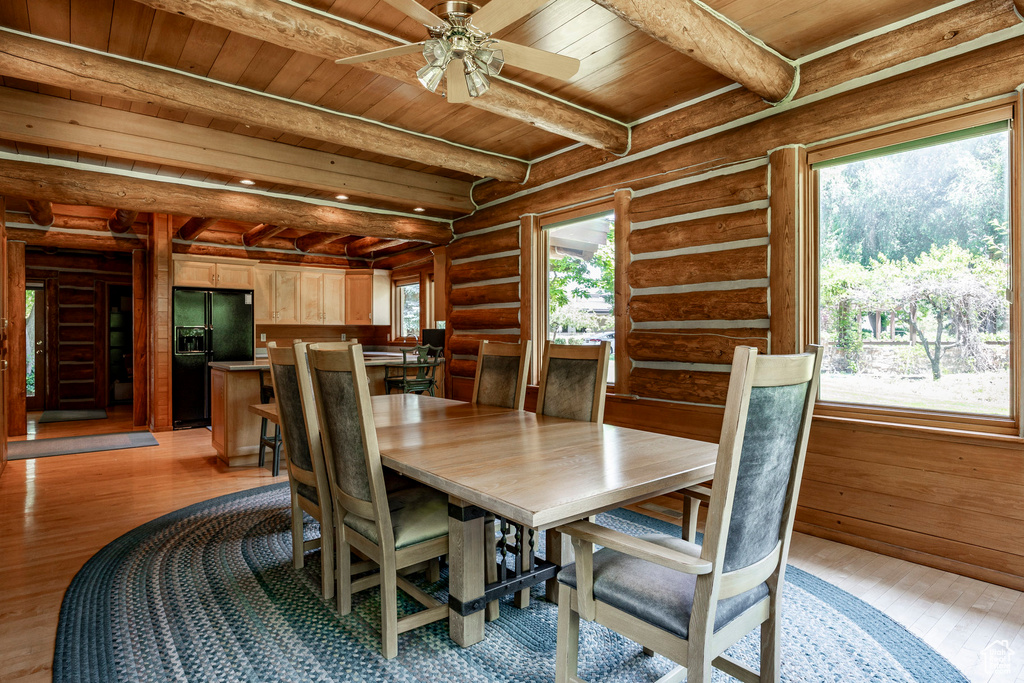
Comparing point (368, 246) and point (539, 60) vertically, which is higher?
point (368, 246)

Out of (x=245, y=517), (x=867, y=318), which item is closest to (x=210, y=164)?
(x=245, y=517)

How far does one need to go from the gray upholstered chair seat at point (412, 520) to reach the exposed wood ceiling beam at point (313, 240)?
6.30m

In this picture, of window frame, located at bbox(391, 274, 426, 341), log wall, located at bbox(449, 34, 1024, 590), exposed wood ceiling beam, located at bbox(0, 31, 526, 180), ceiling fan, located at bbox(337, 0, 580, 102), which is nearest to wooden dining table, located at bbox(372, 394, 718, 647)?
log wall, located at bbox(449, 34, 1024, 590)

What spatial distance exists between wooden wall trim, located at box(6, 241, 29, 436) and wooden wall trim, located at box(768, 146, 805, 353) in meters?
7.82

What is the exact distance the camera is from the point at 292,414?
8.24ft

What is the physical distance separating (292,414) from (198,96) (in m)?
2.23

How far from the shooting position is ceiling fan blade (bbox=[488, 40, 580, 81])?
2270 millimetres

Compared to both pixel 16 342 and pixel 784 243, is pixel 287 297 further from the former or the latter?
pixel 784 243

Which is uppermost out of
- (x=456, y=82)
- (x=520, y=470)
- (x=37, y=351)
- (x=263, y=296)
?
(x=456, y=82)

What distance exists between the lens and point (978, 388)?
268 centimetres

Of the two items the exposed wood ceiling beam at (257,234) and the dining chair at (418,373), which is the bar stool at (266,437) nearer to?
the dining chair at (418,373)

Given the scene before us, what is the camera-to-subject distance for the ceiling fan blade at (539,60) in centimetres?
227

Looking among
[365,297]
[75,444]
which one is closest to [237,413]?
[75,444]

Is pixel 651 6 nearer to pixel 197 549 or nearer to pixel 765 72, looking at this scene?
pixel 765 72
